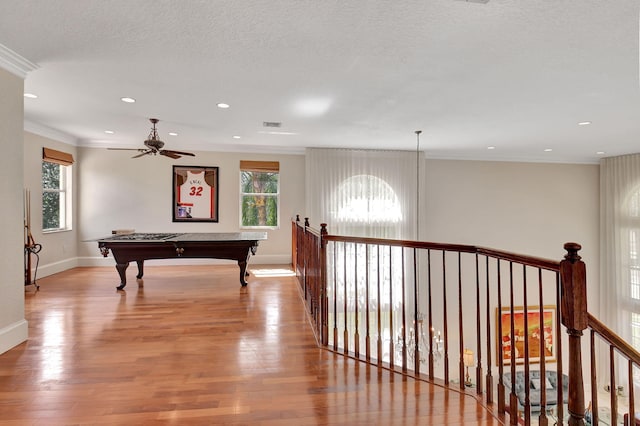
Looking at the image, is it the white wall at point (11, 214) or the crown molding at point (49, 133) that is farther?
the crown molding at point (49, 133)

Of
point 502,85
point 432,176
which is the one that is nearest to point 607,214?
point 432,176

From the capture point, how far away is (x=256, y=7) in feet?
6.93

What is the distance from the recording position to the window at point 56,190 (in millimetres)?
5441

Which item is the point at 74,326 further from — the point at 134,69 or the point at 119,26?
the point at 119,26

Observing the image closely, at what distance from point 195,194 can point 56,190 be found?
2.23m

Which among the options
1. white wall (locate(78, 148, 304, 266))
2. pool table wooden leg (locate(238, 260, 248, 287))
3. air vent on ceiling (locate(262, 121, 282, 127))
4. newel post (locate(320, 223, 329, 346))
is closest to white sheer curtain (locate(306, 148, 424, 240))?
white wall (locate(78, 148, 304, 266))

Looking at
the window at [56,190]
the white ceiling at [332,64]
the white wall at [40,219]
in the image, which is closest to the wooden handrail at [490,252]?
the white ceiling at [332,64]

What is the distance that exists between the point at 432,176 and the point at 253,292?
490 centimetres

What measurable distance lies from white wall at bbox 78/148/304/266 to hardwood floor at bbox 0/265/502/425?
2.58 metres

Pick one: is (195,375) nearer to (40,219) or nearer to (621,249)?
(40,219)

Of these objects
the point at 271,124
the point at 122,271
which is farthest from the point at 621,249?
the point at 122,271

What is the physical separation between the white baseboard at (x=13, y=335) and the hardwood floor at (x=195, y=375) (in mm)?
58

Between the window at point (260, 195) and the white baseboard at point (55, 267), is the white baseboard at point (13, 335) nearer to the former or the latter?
the white baseboard at point (55, 267)

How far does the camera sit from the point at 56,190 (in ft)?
18.8
